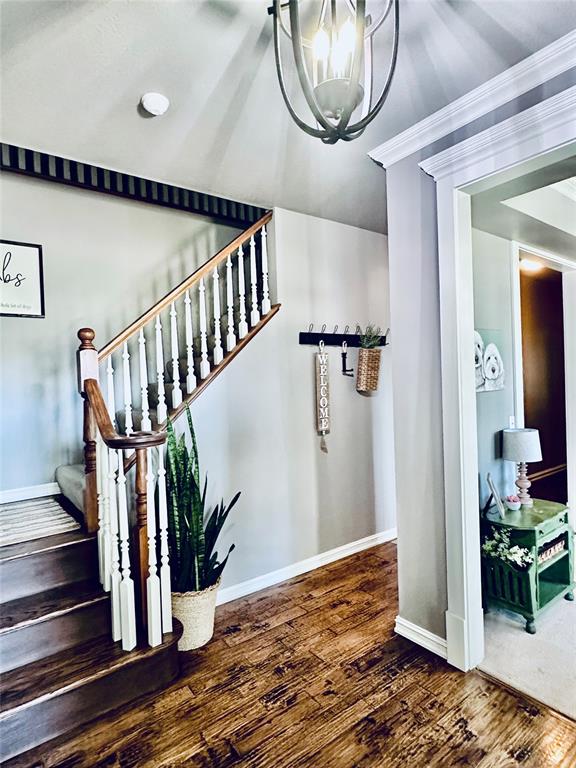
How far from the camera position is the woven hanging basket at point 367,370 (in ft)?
12.1

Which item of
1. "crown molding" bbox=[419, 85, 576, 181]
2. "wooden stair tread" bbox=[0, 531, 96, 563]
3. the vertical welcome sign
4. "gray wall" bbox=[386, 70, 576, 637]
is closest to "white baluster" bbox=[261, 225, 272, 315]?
the vertical welcome sign

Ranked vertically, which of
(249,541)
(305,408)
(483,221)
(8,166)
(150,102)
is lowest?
(249,541)

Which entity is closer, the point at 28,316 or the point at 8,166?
the point at 8,166

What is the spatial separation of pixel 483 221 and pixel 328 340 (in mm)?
1411

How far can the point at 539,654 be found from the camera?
2.31 m

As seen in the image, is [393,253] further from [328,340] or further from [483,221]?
[328,340]

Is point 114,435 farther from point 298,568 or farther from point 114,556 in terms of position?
point 298,568

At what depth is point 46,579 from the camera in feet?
7.22

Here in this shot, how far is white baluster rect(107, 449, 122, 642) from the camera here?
2.10 m

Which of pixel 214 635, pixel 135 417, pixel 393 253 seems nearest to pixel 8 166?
pixel 135 417

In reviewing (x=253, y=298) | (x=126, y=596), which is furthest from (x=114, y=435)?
(x=253, y=298)

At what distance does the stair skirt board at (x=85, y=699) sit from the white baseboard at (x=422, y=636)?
4.10 feet

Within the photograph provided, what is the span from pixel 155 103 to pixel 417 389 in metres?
2.17

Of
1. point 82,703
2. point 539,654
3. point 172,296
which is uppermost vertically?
point 172,296
